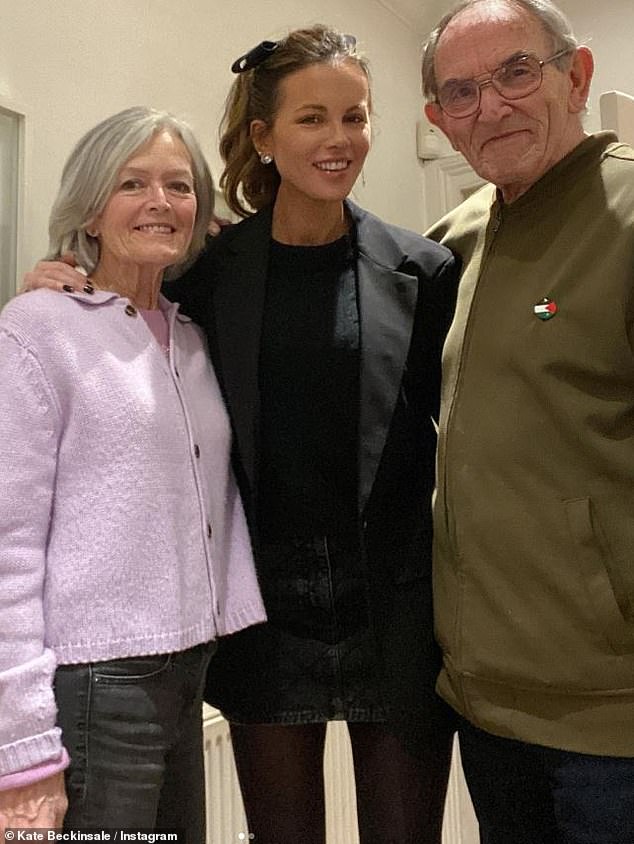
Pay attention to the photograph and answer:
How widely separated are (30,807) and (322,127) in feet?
3.25

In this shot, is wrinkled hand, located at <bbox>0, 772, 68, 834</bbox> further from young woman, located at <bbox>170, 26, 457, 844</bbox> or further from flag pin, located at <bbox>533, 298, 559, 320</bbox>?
flag pin, located at <bbox>533, 298, 559, 320</bbox>

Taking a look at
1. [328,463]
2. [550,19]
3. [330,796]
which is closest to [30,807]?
[328,463]

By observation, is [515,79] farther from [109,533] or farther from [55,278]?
[109,533]

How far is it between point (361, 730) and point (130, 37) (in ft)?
4.47

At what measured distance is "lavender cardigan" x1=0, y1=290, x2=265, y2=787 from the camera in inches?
37.5

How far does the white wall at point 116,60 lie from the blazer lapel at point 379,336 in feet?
1.92

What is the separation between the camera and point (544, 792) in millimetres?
1100

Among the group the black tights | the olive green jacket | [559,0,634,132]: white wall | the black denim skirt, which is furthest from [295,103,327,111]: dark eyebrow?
[559,0,634,132]: white wall

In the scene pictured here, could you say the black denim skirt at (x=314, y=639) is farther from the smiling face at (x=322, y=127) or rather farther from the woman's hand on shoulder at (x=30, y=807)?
the smiling face at (x=322, y=127)

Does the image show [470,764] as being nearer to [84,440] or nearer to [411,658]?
[411,658]

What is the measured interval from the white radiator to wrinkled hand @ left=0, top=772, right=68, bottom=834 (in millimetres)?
559

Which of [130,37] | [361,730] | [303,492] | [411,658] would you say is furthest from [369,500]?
[130,37]

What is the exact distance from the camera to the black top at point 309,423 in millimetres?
1239

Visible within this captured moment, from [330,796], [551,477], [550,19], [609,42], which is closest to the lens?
[551,477]
